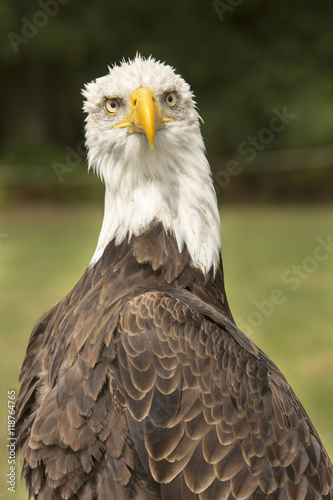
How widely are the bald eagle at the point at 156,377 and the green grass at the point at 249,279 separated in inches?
84.5

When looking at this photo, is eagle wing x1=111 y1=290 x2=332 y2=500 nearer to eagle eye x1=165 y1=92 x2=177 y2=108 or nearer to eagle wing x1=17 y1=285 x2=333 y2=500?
eagle wing x1=17 y1=285 x2=333 y2=500

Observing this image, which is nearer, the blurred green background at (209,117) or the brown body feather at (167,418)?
the brown body feather at (167,418)

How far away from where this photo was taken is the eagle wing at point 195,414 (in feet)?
9.92

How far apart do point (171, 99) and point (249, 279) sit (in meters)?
8.75

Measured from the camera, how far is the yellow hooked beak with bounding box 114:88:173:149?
343 centimetres

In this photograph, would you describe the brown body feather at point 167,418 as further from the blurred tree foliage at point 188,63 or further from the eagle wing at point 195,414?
the blurred tree foliage at point 188,63

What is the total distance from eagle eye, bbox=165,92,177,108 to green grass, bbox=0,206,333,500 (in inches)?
112

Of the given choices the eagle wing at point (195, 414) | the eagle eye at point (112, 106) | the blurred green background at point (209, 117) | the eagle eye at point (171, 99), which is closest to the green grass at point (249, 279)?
the blurred green background at point (209, 117)

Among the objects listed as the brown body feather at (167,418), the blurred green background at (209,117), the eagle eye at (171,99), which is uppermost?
the blurred green background at (209,117)

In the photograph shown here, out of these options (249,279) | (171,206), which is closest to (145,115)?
(171,206)

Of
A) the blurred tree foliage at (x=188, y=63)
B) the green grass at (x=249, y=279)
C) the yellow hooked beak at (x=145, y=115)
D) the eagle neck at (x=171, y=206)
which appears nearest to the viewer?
the yellow hooked beak at (x=145, y=115)

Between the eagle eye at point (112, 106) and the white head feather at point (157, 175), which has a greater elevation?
the eagle eye at point (112, 106)

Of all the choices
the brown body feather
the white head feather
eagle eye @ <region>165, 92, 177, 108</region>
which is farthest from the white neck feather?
Answer: the brown body feather

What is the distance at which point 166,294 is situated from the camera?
10.6 feet
